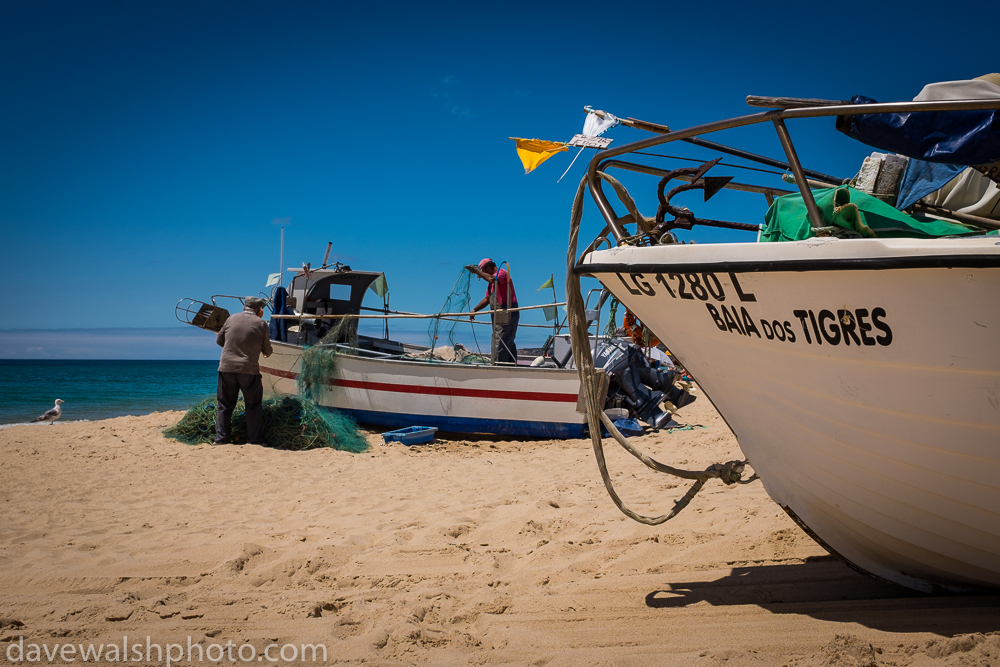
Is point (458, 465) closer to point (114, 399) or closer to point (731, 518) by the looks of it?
point (731, 518)

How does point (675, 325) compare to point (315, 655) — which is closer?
point (315, 655)

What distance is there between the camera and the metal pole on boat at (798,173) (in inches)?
87.6

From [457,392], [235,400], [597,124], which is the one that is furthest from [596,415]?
[235,400]

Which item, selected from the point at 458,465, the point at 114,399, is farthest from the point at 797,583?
the point at 114,399

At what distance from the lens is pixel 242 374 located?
782cm

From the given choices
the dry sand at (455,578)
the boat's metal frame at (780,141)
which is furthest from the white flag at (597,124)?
the dry sand at (455,578)

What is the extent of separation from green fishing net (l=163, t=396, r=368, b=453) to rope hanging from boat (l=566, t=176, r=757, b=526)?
5223 mm

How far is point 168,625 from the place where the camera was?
2.67m

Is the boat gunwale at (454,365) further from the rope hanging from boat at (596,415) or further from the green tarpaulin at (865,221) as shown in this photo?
the green tarpaulin at (865,221)

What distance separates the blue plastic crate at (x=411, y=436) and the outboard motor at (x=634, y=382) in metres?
2.80

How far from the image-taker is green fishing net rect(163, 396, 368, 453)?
25.9 ft

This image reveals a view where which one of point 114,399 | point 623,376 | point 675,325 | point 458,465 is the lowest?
point 114,399

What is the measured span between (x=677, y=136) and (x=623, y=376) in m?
7.15

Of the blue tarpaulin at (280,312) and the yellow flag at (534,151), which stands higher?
the yellow flag at (534,151)
